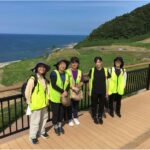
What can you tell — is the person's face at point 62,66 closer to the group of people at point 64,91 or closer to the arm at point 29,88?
the group of people at point 64,91

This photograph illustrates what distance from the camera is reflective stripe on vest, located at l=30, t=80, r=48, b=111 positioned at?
566 cm

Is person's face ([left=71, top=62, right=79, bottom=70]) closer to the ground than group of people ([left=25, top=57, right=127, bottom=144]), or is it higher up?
higher up

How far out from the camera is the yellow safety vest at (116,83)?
7238mm

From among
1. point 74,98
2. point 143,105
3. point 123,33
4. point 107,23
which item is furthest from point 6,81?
point 107,23

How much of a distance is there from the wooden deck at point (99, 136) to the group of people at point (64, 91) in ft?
0.58

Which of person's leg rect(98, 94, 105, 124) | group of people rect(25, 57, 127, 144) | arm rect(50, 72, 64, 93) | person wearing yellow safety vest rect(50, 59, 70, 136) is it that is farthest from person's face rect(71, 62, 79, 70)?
person's leg rect(98, 94, 105, 124)

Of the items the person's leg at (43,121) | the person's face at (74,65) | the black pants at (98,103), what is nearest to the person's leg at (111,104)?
the black pants at (98,103)

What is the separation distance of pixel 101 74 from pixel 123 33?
41635 mm

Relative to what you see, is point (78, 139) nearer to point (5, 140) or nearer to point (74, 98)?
point (74, 98)

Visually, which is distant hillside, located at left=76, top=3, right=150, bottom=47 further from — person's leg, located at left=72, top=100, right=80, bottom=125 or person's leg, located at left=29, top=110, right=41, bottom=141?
person's leg, located at left=29, top=110, right=41, bottom=141

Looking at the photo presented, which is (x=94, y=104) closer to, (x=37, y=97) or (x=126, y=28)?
(x=37, y=97)

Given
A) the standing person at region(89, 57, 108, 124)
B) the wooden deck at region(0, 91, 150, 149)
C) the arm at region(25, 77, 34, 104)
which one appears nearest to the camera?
the arm at region(25, 77, 34, 104)

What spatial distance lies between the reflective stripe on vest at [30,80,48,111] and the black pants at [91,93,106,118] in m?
1.51

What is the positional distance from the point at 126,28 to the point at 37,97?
43292 millimetres
